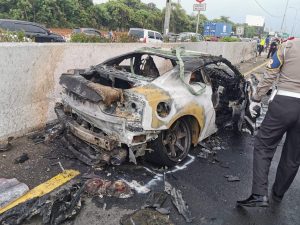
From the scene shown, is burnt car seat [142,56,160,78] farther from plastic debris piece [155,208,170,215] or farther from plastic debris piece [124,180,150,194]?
→ plastic debris piece [155,208,170,215]

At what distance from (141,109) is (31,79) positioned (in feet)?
7.36

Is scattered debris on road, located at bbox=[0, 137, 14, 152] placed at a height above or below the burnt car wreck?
below

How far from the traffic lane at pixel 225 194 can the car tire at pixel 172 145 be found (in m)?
0.22

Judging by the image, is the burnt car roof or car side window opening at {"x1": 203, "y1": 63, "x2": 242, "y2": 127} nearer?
the burnt car roof

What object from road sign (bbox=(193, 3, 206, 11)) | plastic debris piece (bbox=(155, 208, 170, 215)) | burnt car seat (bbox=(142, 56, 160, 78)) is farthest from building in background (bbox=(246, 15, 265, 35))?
plastic debris piece (bbox=(155, 208, 170, 215))

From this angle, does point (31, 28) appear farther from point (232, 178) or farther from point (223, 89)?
point (232, 178)

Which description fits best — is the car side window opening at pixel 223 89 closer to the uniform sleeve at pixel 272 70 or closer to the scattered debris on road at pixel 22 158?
the uniform sleeve at pixel 272 70

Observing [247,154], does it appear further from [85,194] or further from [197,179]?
[85,194]

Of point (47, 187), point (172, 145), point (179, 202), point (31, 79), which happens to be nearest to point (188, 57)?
point (172, 145)

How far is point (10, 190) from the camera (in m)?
3.70

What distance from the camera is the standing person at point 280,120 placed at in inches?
140

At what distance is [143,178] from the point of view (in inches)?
169

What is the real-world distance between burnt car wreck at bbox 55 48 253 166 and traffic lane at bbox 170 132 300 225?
407mm

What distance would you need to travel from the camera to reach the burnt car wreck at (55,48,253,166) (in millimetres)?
4008
